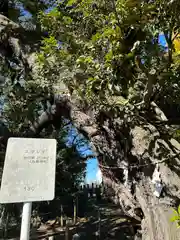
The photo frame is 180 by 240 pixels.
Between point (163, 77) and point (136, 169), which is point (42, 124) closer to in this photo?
Answer: point (136, 169)

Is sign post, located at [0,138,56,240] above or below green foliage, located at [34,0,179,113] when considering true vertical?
below

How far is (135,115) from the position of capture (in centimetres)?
200

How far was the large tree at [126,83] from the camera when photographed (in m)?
1.70

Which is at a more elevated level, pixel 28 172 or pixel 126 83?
pixel 126 83

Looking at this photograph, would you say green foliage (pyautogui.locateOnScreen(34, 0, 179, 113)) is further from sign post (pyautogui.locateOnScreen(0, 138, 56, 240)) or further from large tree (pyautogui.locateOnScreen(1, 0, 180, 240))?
sign post (pyautogui.locateOnScreen(0, 138, 56, 240))

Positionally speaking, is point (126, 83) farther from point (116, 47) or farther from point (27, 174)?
point (27, 174)

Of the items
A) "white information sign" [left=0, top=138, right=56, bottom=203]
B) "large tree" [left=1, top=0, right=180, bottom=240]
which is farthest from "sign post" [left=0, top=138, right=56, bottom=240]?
"large tree" [left=1, top=0, right=180, bottom=240]

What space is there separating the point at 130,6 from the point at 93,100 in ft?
2.73

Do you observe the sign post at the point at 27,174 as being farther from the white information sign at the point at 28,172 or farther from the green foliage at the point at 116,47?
the green foliage at the point at 116,47

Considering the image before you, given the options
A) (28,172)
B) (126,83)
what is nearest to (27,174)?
(28,172)

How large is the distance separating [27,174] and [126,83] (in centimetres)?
116

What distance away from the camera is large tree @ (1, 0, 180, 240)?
5.56ft

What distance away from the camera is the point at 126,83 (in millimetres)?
2004

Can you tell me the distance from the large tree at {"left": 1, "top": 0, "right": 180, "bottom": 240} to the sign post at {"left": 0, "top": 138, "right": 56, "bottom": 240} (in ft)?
2.21
